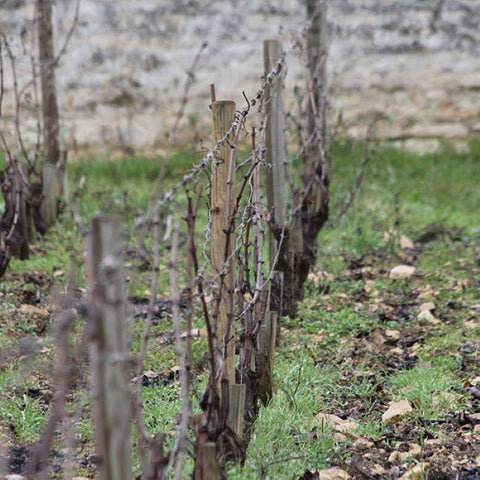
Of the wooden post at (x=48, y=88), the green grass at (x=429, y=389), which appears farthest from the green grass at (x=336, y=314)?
the wooden post at (x=48, y=88)

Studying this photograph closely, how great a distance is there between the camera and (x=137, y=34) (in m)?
8.34

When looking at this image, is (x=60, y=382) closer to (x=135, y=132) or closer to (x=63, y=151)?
(x=63, y=151)

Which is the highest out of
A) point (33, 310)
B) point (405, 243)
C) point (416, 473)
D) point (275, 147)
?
point (275, 147)

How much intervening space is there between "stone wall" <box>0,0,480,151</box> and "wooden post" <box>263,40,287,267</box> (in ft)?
13.4

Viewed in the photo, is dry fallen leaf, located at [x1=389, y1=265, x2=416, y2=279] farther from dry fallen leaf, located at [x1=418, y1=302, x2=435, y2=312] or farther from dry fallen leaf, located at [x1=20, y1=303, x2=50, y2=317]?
dry fallen leaf, located at [x1=20, y1=303, x2=50, y2=317]

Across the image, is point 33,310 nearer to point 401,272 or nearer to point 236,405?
point 236,405

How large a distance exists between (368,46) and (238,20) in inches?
55.8

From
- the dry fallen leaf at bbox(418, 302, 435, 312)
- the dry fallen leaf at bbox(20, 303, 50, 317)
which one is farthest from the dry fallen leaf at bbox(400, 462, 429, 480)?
the dry fallen leaf at bbox(20, 303, 50, 317)

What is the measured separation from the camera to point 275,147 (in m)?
4.16

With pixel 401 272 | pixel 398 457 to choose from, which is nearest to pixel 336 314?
pixel 401 272

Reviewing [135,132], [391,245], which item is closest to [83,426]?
[391,245]

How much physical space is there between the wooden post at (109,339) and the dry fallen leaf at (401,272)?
3.75 metres

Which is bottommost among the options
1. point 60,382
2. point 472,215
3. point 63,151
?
point 472,215

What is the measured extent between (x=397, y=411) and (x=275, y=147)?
1597 mm
